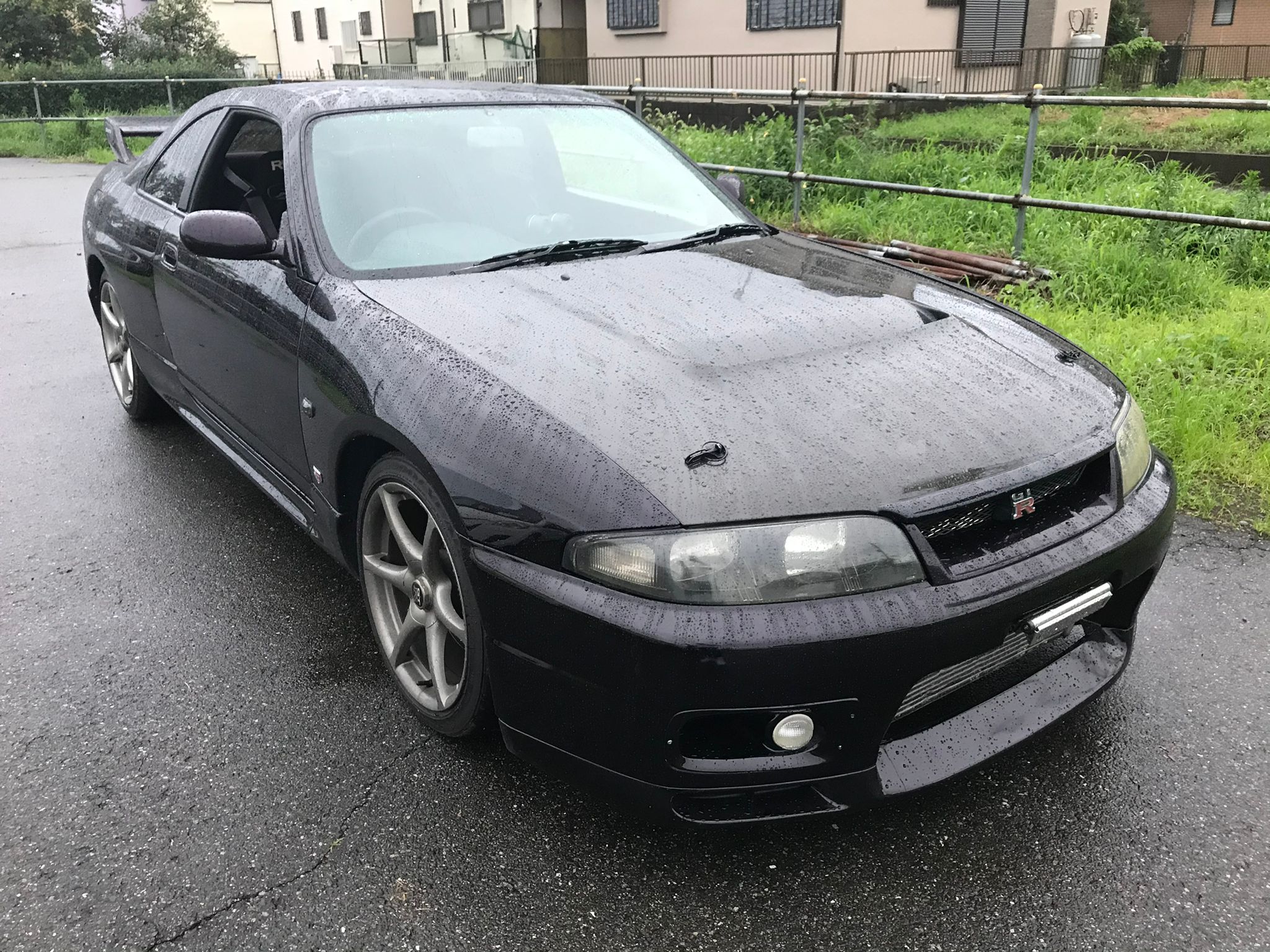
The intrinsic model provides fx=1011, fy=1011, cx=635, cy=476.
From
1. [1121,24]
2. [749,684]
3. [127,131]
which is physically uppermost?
[1121,24]

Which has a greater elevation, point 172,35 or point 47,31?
point 172,35

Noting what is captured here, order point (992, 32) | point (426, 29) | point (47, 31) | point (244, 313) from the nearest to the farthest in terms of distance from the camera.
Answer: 1. point (244, 313)
2. point (992, 32)
3. point (426, 29)
4. point (47, 31)

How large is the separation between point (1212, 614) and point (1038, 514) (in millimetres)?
1293

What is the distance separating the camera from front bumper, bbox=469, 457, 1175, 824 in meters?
1.80

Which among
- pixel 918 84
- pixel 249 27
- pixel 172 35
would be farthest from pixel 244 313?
pixel 249 27

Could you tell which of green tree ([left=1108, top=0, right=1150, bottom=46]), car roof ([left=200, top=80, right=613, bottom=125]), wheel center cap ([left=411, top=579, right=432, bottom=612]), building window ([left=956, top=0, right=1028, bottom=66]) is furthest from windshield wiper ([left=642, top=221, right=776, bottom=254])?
green tree ([left=1108, top=0, right=1150, bottom=46])

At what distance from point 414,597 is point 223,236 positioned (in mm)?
1177

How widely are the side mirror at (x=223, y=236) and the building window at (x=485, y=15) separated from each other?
26.5m

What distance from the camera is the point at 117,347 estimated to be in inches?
184

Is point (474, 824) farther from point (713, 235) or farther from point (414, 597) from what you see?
point (713, 235)

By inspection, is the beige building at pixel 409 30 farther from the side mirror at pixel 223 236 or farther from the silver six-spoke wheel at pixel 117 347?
the side mirror at pixel 223 236

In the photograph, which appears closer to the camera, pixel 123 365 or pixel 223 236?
pixel 223 236

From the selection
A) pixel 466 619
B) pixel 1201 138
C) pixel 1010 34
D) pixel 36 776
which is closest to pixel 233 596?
pixel 36 776

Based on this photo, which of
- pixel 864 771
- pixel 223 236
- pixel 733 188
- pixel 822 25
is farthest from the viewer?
pixel 822 25
